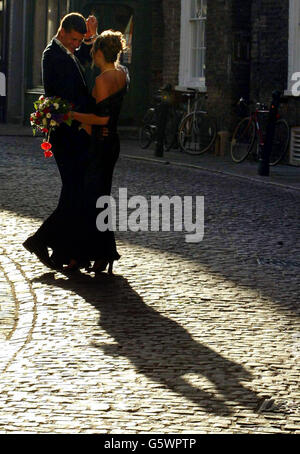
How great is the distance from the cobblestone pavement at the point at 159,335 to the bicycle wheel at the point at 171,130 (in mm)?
9125

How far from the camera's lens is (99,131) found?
866 cm

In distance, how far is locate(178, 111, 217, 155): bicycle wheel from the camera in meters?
20.3

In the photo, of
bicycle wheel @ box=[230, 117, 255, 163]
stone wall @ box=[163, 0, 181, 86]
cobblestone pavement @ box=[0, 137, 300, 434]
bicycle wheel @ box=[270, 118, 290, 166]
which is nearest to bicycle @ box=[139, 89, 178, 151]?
stone wall @ box=[163, 0, 181, 86]

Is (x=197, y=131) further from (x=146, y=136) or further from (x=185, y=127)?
(x=146, y=136)

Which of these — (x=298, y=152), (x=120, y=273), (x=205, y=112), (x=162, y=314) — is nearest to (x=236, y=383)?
(x=162, y=314)

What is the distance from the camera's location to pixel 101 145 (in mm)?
8703

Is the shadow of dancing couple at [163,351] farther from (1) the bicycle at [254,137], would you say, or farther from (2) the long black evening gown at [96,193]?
(1) the bicycle at [254,137]

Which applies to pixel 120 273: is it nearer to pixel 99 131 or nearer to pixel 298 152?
pixel 99 131

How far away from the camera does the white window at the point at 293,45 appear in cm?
1875

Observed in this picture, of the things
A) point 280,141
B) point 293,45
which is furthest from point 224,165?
point 293,45

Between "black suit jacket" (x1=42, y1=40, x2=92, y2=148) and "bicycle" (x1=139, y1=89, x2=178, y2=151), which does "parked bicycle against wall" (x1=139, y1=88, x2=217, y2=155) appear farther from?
"black suit jacket" (x1=42, y1=40, x2=92, y2=148)

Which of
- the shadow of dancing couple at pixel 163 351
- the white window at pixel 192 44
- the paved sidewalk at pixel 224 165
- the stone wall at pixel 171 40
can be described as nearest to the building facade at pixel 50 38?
the stone wall at pixel 171 40

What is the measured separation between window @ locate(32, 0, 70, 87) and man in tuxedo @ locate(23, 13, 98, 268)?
18213 mm

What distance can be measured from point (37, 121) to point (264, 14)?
1149cm
